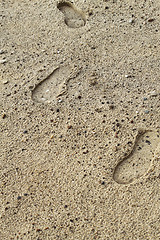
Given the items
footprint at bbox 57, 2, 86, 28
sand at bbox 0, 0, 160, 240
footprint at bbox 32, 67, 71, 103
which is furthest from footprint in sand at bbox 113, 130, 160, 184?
footprint at bbox 57, 2, 86, 28

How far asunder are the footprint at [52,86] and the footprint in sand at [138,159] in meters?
0.66

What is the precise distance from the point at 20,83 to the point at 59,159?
704 mm

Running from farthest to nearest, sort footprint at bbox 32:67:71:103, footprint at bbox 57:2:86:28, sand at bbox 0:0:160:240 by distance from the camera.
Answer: footprint at bbox 57:2:86:28, footprint at bbox 32:67:71:103, sand at bbox 0:0:160:240

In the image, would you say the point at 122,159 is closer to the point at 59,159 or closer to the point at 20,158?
the point at 59,159

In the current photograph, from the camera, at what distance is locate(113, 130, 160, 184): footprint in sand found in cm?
212

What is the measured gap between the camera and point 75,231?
1.94 m

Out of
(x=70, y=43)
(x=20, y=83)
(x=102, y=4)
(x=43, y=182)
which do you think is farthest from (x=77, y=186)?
(x=102, y=4)

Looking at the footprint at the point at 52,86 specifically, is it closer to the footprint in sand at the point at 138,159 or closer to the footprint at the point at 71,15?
the footprint at the point at 71,15

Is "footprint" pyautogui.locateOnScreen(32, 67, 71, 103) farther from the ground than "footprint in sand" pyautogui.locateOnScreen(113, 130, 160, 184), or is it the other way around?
"footprint" pyautogui.locateOnScreen(32, 67, 71, 103)

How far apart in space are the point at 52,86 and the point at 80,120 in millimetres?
377

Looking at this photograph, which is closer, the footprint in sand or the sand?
the sand

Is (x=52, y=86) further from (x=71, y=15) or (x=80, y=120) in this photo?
(x=71, y=15)

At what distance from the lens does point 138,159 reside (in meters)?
2.17

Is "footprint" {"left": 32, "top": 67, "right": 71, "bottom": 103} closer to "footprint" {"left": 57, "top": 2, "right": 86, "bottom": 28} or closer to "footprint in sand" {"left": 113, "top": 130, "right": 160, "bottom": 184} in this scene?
"footprint" {"left": 57, "top": 2, "right": 86, "bottom": 28}
